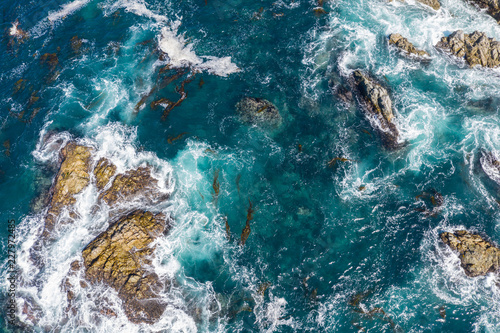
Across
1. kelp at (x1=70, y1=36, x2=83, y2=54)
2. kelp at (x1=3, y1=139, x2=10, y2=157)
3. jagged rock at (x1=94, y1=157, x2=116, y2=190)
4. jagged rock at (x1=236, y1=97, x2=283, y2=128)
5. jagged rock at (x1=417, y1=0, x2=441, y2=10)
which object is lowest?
jagged rock at (x1=94, y1=157, x2=116, y2=190)

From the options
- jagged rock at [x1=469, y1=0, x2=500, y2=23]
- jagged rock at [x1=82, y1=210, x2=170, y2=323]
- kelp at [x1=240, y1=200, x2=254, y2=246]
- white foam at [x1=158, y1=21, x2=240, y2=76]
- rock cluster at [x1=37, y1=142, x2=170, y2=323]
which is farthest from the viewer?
jagged rock at [x1=469, y1=0, x2=500, y2=23]

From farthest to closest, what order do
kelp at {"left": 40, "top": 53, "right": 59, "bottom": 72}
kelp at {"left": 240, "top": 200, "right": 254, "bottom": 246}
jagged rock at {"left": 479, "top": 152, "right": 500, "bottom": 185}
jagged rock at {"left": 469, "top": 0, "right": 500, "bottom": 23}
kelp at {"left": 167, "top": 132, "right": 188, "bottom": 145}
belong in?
kelp at {"left": 40, "top": 53, "right": 59, "bottom": 72}, jagged rock at {"left": 469, "top": 0, "right": 500, "bottom": 23}, kelp at {"left": 167, "top": 132, "right": 188, "bottom": 145}, jagged rock at {"left": 479, "top": 152, "right": 500, "bottom": 185}, kelp at {"left": 240, "top": 200, "right": 254, "bottom": 246}

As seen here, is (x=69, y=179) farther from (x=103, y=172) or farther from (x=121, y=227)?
(x=121, y=227)

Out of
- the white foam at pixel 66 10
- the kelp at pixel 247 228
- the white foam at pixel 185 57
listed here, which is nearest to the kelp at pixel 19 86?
the white foam at pixel 66 10

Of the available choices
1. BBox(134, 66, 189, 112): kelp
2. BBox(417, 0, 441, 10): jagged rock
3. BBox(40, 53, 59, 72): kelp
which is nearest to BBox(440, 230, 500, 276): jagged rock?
BBox(417, 0, 441, 10): jagged rock

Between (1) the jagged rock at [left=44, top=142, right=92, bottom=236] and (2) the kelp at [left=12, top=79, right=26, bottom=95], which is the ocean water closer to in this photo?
(2) the kelp at [left=12, top=79, right=26, bottom=95]

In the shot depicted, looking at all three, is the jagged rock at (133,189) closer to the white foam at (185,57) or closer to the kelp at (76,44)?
the white foam at (185,57)

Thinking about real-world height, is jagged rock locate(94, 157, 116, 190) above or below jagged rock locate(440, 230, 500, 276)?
above
